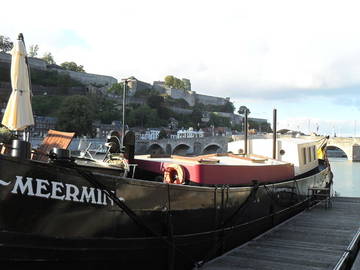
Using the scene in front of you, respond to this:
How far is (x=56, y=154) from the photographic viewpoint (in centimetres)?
492

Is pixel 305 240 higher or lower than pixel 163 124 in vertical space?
lower

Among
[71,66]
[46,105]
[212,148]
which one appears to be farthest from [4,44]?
[212,148]

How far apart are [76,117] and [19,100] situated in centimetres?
6379

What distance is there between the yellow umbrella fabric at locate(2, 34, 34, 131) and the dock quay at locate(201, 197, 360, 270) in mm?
3826

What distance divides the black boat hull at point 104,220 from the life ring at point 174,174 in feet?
1.74

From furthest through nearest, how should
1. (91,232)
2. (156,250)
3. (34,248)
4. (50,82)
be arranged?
(50,82), (156,250), (91,232), (34,248)

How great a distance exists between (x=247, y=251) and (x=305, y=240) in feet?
6.10

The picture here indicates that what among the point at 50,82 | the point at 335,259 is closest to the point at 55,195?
the point at 335,259

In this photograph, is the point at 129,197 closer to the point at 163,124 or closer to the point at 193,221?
the point at 193,221

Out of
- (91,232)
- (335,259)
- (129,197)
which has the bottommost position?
(335,259)

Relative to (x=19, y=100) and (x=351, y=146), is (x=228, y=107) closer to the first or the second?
(x=351, y=146)

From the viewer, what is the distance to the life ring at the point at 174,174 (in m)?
7.11

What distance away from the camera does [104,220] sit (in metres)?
5.33

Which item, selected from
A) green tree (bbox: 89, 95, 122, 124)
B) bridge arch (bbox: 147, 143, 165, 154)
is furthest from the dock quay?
green tree (bbox: 89, 95, 122, 124)
